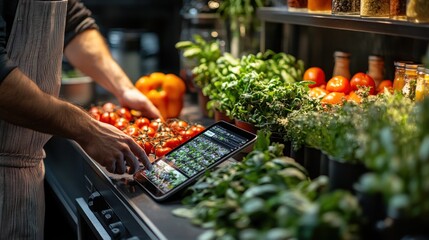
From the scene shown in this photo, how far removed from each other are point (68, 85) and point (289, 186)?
2.14m

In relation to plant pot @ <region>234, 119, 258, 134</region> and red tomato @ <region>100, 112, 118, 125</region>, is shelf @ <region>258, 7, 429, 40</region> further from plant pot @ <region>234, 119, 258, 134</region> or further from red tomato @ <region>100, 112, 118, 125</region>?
red tomato @ <region>100, 112, 118, 125</region>

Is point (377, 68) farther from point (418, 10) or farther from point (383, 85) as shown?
point (418, 10)

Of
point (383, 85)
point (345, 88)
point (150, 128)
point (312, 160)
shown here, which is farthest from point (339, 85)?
point (150, 128)

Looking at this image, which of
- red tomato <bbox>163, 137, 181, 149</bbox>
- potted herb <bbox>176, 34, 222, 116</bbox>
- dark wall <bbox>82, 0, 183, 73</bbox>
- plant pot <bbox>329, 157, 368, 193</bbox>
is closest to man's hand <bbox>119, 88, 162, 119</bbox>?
potted herb <bbox>176, 34, 222, 116</bbox>

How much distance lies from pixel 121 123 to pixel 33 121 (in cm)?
65

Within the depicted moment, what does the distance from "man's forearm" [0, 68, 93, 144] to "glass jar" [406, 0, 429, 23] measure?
2.95ft

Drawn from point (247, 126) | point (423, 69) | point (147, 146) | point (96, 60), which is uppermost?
point (423, 69)

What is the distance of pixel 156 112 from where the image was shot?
229 centimetres

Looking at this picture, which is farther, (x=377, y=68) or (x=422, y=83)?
(x=377, y=68)

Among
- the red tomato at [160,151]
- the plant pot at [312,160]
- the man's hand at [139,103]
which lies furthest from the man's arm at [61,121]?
the man's hand at [139,103]

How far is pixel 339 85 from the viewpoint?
6.15 ft

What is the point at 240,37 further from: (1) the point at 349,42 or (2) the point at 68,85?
(2) the point at 68,85

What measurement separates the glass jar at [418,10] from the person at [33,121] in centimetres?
81

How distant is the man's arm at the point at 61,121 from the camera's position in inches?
56.8
